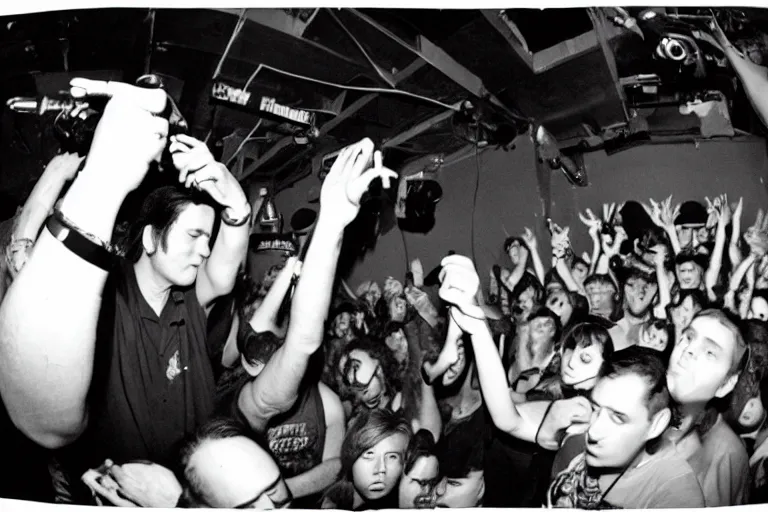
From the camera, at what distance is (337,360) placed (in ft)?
9.50

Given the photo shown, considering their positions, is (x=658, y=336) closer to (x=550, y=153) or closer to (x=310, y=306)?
(x=550, y=153)

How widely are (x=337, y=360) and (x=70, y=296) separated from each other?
3.11 feet

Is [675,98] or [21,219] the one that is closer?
[21,219]

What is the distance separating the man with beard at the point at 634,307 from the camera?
3031 millimetres

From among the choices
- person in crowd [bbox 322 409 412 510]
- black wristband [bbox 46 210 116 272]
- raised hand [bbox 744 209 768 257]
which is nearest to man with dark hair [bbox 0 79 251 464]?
black wristband [bbox 46 210 116 272]

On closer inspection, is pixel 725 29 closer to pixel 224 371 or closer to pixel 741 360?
pixel 741 360

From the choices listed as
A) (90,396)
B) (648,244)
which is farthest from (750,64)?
(90,396)

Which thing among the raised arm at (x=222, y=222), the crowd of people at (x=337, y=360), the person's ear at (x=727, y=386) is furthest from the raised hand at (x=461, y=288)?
the person's ear at (x=727, y=386)

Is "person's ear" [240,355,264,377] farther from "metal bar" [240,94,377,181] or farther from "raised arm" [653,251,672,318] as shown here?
"raised arm" [653,251,672,318]

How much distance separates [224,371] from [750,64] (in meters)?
2.33

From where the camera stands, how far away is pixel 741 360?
310 cm

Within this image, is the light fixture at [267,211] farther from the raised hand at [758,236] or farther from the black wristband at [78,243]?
the raised hand at [758,236]

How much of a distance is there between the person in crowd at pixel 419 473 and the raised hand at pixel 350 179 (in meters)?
0.84

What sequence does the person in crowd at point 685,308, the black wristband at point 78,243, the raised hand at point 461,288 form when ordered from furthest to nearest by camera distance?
the person in crowd at point 685,308 < the raised hand at point 461,288 < the black wristband at point 78,243
